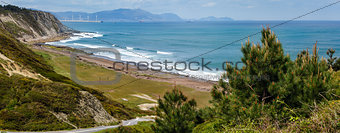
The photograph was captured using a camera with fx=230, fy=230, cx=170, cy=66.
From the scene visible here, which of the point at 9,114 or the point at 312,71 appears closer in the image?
the point at 312,71

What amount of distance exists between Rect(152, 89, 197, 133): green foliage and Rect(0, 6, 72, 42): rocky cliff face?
103m

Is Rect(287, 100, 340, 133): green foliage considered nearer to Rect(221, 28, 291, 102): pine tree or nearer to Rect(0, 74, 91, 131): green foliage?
Rect(221, 28, 291, 102): pine tree

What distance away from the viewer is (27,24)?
117312 millimetres

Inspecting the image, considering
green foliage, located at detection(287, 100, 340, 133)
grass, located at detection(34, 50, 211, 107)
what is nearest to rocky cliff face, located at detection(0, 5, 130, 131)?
grass, located at detection(34, 50, 211, 107)

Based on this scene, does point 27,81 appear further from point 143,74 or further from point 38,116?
point 143,74

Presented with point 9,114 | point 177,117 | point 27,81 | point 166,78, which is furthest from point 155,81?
point 177,117

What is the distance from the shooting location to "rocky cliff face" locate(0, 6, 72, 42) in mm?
102188

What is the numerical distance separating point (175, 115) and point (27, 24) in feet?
433

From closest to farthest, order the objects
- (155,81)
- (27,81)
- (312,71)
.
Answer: (312,71) → (27,81) → (155,81)

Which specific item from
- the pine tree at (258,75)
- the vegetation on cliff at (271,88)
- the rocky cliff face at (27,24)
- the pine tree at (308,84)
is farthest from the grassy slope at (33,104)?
the rocky cliff face at (27,24)

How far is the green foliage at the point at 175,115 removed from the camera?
9.72 m

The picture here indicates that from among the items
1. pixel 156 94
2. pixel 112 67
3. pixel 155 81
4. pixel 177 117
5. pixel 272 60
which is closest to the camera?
pixel 177 117

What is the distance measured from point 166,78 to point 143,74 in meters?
6.39

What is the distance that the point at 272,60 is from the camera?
Answer: 10406 mm
